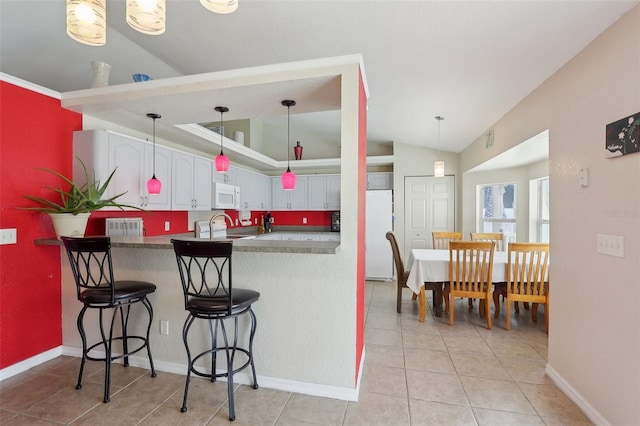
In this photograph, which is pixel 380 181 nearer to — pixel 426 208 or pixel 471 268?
pixel 426 208

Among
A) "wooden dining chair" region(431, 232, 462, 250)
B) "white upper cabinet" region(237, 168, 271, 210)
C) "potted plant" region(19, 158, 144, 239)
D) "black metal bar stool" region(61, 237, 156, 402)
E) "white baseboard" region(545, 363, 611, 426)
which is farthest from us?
"white upper cabinet" region(237, 168, 271, 210)

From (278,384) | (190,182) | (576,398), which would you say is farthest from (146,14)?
(576,398)

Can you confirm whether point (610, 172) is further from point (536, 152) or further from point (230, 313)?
point (230, 313)

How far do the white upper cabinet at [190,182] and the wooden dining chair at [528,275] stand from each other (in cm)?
369

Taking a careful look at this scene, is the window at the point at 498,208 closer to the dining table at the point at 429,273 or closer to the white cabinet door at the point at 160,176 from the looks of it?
the dining table at the point at 429,273

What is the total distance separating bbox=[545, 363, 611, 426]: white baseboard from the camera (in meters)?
1.80

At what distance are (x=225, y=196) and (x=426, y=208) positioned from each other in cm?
356

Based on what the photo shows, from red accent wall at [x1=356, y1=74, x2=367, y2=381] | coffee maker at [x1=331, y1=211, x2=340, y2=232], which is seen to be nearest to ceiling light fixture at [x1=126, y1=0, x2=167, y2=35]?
red accent wall at [x1=356, y1=74, x2=367, y2=381]

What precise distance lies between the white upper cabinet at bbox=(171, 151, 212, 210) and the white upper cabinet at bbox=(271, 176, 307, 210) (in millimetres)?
2047

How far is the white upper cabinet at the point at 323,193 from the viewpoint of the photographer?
5809 millimetres

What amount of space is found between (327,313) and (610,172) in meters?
1.88

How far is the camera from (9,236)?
232 centimetres

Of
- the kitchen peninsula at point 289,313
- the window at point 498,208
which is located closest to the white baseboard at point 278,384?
the kitchen peninsula at point 289,313

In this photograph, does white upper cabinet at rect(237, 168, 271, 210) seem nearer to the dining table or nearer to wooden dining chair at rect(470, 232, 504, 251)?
the dining table
